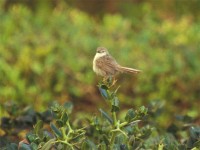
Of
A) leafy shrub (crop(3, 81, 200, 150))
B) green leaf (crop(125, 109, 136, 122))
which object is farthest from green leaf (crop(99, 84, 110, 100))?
green leaf (crop(125, 109, 136, 122))

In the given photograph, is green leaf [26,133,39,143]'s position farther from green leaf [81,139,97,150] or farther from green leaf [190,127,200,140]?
green leaf [190,127,200,140]

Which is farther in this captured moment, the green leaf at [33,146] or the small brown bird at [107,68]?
the small brown bird at [107,68]

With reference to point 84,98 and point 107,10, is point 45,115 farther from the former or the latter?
point 107,10

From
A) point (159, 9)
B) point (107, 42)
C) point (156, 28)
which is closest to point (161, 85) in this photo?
point (107, 42)

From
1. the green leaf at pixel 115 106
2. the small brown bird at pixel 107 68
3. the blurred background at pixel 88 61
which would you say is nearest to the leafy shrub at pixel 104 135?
the green leaf at pixel 115 106

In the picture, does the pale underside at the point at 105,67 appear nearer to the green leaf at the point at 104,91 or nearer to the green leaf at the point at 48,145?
the green leaf at the point at 104,91

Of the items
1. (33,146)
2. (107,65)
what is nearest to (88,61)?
(107,65)
